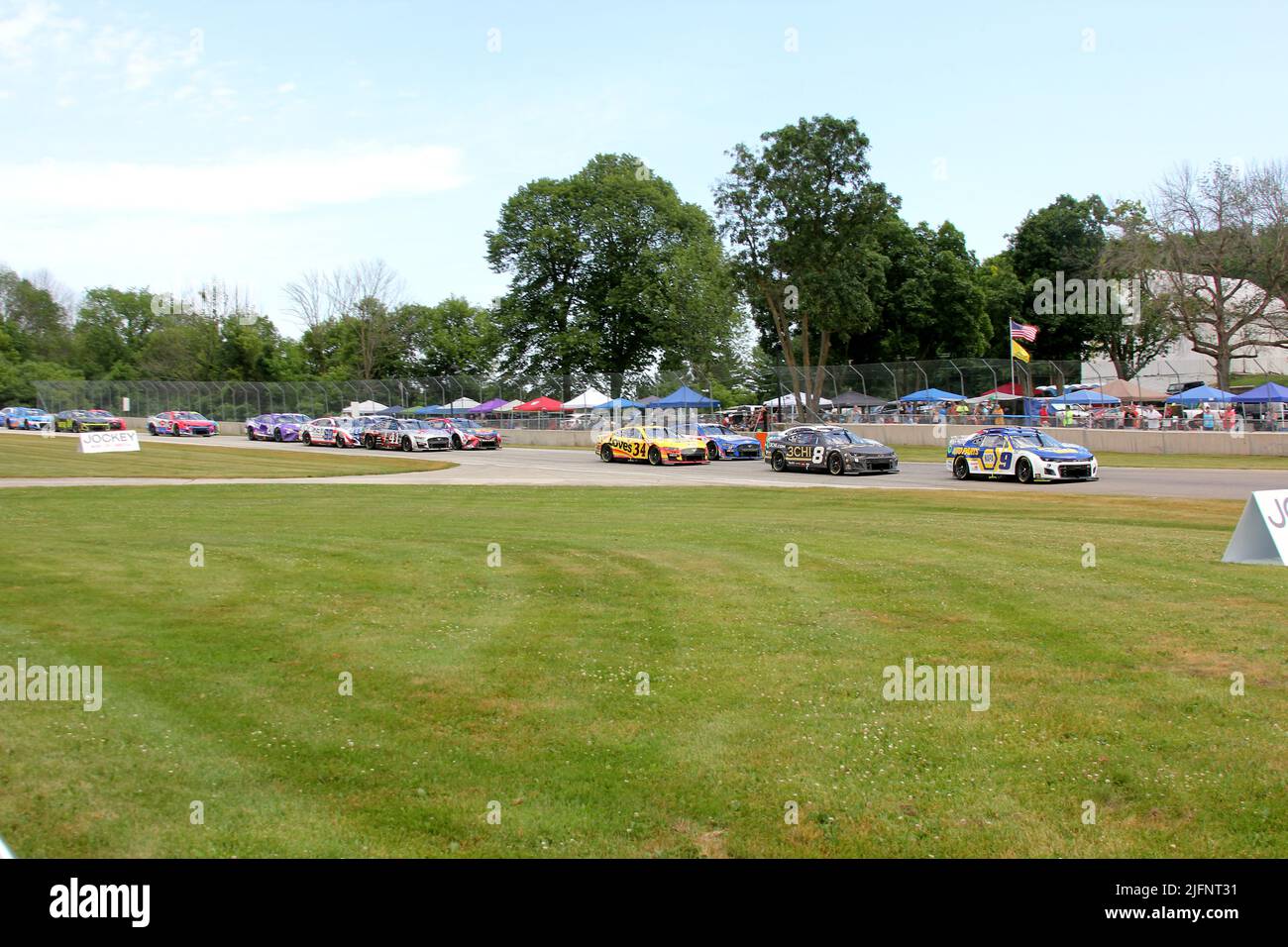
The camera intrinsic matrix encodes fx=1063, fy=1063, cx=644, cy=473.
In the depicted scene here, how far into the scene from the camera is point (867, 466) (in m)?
29.0

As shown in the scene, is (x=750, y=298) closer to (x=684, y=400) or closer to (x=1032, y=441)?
(x=684, y=400)

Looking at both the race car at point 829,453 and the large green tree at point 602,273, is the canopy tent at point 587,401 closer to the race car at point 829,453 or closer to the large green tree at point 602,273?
the large green tree at point 602,273

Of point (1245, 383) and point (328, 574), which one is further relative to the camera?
point (1245, 383)

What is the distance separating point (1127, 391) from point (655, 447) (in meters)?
39.1

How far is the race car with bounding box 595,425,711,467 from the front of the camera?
34844 mm

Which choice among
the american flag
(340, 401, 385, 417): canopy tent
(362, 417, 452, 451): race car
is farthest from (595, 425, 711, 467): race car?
(340, 401, 385, 417): canopy tent

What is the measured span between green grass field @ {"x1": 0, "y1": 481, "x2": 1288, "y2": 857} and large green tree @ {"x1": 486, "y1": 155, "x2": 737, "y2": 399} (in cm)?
6577

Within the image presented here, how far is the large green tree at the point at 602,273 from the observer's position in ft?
252

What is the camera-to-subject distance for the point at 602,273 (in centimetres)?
7888
